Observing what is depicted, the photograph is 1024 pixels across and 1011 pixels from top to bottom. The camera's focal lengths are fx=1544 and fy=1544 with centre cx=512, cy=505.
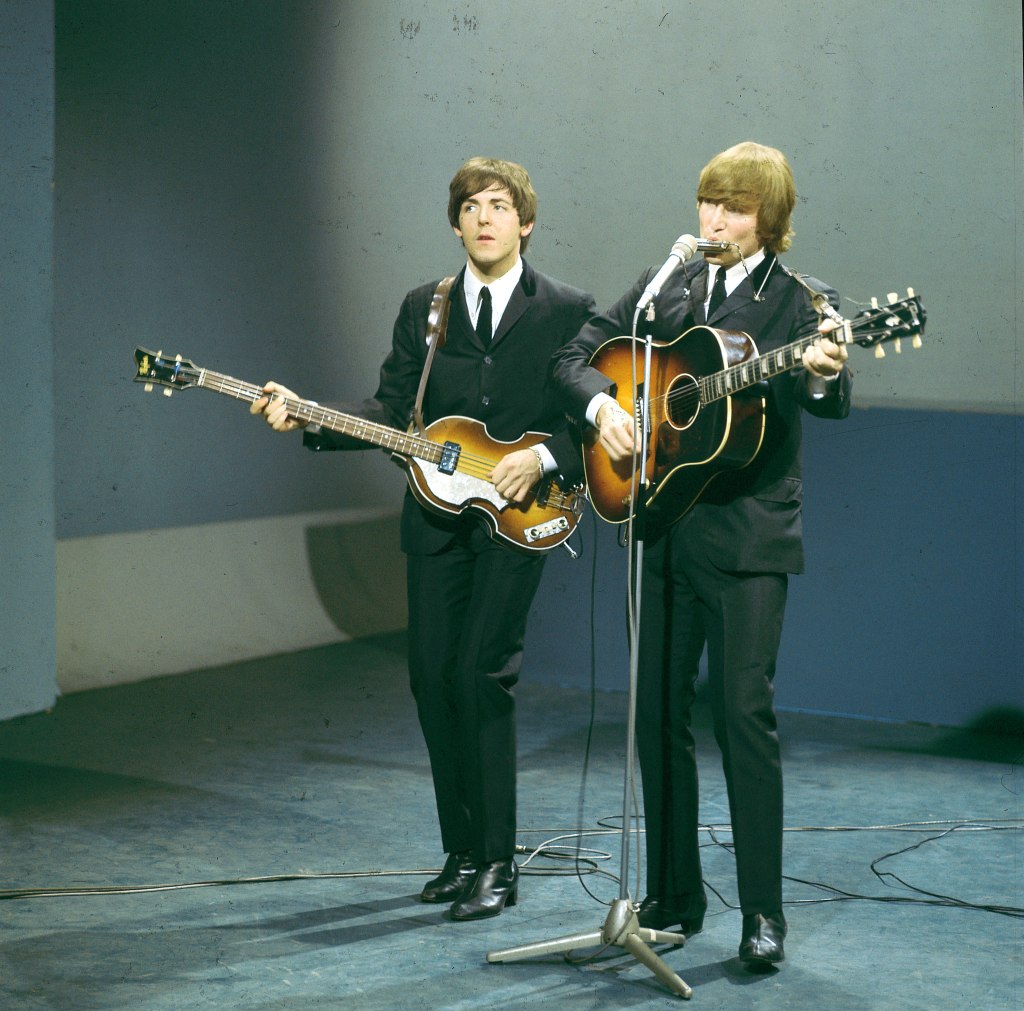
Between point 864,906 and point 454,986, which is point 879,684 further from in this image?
point 454,986

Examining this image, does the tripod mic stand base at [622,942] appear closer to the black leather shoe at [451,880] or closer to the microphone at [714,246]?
the black leather shoe at [451,880]

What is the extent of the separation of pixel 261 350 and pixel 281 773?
2.82 m

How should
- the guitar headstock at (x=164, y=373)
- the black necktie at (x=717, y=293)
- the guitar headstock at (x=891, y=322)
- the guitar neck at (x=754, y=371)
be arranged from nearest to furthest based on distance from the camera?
1. the guitar headstock at (x=891, y=322)
2. the guitar neck at (x=754, y=371)
3. the black necktie at (x=717, y=293)
4. the guitar headstock at (x=164, y=373)

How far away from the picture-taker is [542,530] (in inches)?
159

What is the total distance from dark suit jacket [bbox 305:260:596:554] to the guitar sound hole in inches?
15.6

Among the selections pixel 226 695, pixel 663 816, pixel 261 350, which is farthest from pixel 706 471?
pixel 261 350

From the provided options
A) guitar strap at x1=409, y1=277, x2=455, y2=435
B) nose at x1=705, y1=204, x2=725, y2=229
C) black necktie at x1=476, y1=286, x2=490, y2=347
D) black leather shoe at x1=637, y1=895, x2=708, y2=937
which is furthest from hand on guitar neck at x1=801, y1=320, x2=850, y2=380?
black leather shoe at x1=637, y1=895, x2=708, y2=937

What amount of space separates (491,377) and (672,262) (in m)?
0.91

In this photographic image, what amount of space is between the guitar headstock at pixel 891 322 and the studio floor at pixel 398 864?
1482mm

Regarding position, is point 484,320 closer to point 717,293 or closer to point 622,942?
point 717,293

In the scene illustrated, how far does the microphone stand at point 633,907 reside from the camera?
343 cm

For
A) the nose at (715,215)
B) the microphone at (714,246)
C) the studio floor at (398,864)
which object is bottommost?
the studio floor at (398,864)

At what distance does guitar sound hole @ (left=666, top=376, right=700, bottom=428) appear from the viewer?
11.8ft

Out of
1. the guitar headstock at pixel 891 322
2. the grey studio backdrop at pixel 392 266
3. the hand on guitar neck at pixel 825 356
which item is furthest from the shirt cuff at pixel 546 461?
the grey studio backdrop at pixel 392 266
